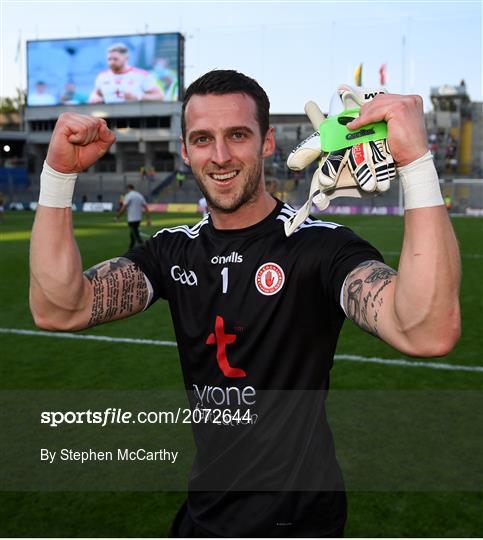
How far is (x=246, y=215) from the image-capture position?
2.48m

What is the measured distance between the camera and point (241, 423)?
2363 mm

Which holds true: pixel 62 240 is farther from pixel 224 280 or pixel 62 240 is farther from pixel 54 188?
pixel 224 280

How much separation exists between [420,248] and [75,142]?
52.7 inches

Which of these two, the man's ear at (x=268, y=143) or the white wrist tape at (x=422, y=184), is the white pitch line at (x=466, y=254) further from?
the white wrist tape at (x=422, y=184)

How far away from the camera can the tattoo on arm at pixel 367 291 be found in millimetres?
2051

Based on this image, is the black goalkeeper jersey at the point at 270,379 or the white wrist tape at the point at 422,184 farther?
the black goalkeeper jersey at the point at 270,379

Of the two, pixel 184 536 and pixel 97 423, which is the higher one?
pixel 184 536

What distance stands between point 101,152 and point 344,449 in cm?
324

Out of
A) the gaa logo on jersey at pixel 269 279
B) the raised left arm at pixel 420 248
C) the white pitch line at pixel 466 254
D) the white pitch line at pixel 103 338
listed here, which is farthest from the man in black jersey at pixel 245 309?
the white pitch line at pixel 466 254

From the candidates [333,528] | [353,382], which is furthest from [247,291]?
[353,382]

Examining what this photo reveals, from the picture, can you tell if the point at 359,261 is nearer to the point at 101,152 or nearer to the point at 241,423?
the point at 241,423

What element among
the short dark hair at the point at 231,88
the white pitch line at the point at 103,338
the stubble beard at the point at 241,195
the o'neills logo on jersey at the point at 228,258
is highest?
the short dark hair at the point at 231,88

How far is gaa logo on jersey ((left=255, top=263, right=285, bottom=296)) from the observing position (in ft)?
7.72

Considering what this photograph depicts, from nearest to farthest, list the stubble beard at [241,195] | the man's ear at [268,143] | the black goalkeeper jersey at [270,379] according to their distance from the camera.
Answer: the black goalkeeper jersey at [270,379]
the stubble beard at [241,195]
the man's ear at [268,143]
